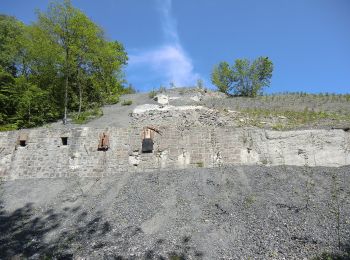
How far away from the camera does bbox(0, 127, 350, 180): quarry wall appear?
44.4 ft

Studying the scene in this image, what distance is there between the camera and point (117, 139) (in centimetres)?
1455

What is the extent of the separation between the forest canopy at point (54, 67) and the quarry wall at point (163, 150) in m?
4.89

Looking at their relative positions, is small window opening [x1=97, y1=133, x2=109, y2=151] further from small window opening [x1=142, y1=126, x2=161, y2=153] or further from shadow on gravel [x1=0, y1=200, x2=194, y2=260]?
shadow on gravel [x1=0, y1=200, x2=194, y2=260]

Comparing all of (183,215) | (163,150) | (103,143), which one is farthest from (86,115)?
(183,215)

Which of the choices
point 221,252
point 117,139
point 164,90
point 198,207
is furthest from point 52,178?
point 164,90

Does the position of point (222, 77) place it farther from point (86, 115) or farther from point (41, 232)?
point (41, 232)

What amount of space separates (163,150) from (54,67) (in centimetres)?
1011

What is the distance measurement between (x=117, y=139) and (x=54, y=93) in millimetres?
9672

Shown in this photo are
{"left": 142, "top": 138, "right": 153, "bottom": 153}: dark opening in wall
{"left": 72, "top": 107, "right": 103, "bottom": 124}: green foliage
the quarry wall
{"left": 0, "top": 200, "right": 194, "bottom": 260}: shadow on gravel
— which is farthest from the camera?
{"left": 72, "top": 107, "right": 103, "bottom": 124}: green foliage

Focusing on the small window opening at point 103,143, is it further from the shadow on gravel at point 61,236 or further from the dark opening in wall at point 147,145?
the shadow on gravel at point 61,236

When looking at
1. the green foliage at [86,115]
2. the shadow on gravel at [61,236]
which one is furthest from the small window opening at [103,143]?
the green foliage at [86,115]

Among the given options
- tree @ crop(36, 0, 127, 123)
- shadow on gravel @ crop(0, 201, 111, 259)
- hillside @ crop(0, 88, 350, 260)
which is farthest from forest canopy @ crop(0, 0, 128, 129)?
shadow on gravel @ crop(0, 201, 111, 259)

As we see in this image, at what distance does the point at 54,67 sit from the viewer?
2067 centimetres

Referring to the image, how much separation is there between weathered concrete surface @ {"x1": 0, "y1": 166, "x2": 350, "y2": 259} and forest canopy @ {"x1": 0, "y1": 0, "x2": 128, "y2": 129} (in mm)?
7426
